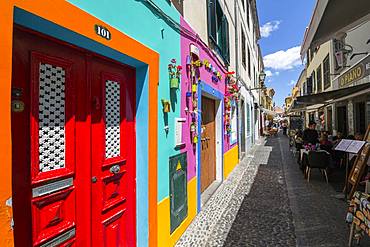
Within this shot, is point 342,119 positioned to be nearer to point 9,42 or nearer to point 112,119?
point 112,119

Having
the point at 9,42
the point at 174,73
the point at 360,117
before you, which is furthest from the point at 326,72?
the point at 9,42

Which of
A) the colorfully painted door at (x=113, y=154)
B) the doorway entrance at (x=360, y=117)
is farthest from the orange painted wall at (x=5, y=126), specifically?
the doorway entrance at (x=360, y=117)

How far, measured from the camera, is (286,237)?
4074mm

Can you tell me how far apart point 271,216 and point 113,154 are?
11.2 ft

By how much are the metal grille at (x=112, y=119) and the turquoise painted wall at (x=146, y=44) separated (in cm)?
31

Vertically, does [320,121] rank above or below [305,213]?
above

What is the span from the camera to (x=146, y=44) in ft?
10.0

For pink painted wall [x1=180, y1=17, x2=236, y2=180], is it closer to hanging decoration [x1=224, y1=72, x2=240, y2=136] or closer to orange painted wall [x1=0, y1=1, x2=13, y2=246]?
hanging decoration [x1=224, y1=72, x2=240, y2=136]

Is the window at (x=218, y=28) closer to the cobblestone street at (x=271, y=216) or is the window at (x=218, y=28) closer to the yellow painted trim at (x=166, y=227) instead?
the cobblestone street at (x=271, y=216)

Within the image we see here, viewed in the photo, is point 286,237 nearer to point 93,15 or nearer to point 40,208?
point 40,208

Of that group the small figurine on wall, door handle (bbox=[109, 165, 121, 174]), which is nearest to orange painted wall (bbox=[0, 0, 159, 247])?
the small figurine on wall

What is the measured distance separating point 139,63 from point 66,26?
1.13 meters

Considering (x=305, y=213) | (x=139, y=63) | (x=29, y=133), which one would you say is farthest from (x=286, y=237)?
Result: (x=29, y=133)

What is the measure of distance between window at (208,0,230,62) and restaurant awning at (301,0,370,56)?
7.60ft
